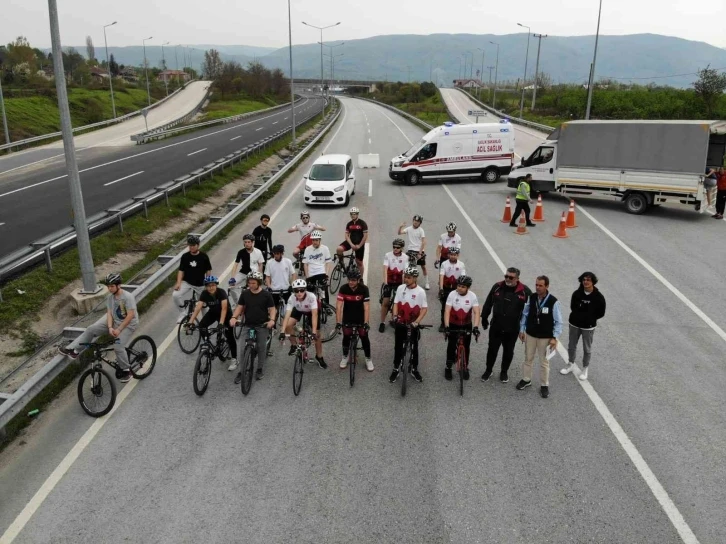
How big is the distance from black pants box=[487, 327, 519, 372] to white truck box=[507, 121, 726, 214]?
13.5m

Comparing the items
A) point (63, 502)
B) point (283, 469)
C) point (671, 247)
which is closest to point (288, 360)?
point (283, 469)

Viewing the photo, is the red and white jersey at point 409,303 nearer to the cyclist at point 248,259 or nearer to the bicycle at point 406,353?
the bicycle at point 406,353

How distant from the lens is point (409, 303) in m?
8.36

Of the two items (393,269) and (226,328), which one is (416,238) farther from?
(226,328)

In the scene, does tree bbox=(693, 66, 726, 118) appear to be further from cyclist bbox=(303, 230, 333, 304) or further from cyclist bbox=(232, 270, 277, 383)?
cyclist bbox=(232, 270, 277, 383)

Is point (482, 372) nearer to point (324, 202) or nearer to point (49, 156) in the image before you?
point (324, 202)

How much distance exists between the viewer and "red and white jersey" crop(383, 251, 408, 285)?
10.3 m

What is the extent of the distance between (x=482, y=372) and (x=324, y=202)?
13.2 m

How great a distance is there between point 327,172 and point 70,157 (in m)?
12.5

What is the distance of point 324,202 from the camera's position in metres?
21.1

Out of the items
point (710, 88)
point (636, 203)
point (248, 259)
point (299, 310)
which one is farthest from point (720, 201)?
point (710, 88)

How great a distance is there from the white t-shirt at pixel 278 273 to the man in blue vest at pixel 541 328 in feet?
13.3

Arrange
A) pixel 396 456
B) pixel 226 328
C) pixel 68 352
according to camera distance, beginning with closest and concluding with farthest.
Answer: pixel 396 456, pixel 68 352, pixel 226 328

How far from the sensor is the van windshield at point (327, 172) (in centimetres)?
2191
